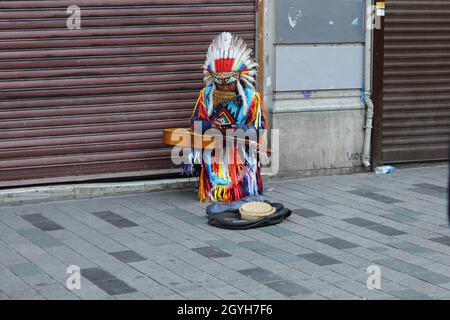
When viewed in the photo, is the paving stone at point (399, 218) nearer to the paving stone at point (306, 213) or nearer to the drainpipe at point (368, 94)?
the paving stone at point (306, 213)

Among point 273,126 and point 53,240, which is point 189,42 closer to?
point 273,126

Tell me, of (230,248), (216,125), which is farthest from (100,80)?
(230,248)

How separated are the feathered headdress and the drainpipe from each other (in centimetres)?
193

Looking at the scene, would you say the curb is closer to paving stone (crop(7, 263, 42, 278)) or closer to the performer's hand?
the performer's hand

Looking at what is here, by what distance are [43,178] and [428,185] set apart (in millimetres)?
3997

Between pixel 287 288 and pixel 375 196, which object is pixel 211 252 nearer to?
pixel 287 288

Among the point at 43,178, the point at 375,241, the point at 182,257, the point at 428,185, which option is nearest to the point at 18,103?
the point at 43,178

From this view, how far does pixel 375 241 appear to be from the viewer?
718cm

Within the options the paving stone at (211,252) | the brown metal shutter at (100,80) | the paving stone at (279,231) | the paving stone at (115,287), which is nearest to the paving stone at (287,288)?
the paving stone at (211,252)

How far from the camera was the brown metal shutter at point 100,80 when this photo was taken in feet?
26.9

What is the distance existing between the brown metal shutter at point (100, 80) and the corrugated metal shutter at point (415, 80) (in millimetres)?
1797

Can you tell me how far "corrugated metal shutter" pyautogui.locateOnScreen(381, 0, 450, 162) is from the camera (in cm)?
992

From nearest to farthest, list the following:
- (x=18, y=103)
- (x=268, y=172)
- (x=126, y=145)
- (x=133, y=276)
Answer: (x=133, y=276) → (x=18, y=103) → (x=126, y=145) → (x=268, y=172)

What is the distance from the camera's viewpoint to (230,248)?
6918mm
